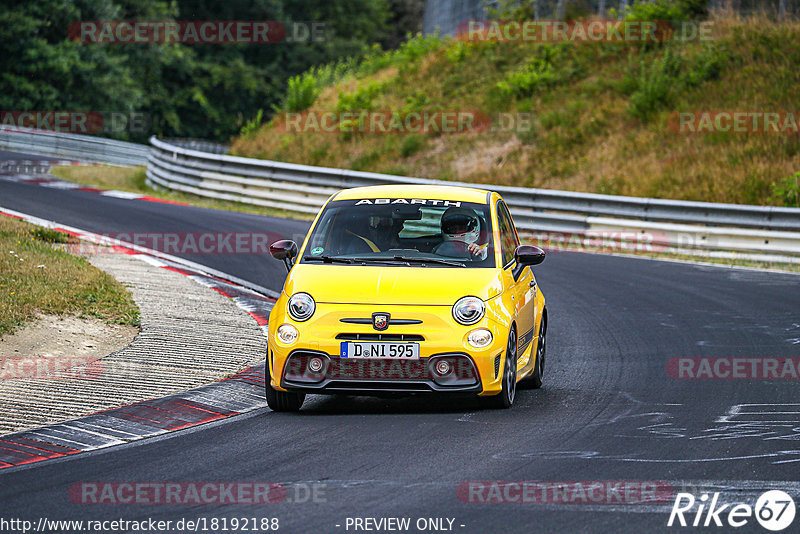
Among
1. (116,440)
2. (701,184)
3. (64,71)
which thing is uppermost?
(64,71)

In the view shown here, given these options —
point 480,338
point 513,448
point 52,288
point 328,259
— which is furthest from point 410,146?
point 513,448

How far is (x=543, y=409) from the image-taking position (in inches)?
341

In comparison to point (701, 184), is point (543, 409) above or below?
below

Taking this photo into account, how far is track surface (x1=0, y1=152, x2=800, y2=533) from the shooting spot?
19.1 feet

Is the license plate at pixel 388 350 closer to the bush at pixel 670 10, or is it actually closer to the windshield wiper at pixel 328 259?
the windshield wiper at pixel 328 259

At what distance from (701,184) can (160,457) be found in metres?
19.7

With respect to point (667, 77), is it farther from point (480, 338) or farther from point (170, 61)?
point (170, 61)

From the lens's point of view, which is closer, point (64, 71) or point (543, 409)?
point (543, 409)

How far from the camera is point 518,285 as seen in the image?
30.4 feet

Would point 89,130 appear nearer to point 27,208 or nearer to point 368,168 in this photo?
point 368,168

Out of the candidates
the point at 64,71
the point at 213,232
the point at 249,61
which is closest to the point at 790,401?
the point at 213,232

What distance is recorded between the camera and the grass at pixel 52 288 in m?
11.1

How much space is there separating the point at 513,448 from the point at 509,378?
135 centimetres

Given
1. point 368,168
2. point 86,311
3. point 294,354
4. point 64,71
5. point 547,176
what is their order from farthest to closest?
point 64,71, point 368,168, point 547,176, point 86,311, point 294,354
